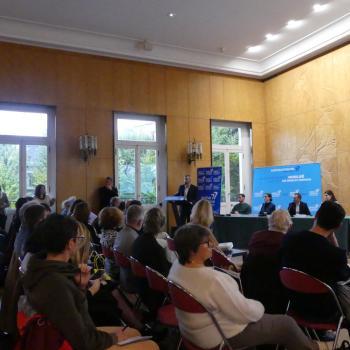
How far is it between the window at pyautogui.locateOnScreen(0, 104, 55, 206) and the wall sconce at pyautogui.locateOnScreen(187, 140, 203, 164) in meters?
3.46

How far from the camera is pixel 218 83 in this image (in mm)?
11227

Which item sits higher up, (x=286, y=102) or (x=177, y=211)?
(x=286, y=102)

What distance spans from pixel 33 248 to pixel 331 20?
349 inches

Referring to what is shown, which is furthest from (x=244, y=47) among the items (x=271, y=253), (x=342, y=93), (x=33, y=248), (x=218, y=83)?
(x=33, y=248)

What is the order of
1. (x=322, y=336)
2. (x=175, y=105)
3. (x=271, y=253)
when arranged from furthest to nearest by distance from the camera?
1. (x=175, y=105)
2. (x=322, y=336)
3. (x=271, y=253)

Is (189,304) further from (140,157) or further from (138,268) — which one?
(140,157)

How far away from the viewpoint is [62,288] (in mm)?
1549

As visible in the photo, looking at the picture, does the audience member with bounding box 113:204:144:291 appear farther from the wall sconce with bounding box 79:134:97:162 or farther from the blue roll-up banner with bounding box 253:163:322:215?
the blue roll-up banner with bounding box 253:163:322:215

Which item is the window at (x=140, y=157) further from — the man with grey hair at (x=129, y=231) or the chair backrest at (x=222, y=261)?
the chair backrest at (x=222, y=261)

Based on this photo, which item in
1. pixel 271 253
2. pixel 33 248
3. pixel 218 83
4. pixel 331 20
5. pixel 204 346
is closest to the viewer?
pixel 204 346

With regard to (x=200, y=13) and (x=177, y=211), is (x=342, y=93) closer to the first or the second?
(x=200, y=13)

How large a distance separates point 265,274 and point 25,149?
294 inches

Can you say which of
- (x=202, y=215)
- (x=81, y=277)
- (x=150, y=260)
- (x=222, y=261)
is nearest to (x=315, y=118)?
(x=202, y=215)

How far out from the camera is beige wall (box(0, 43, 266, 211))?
8.85 meters
